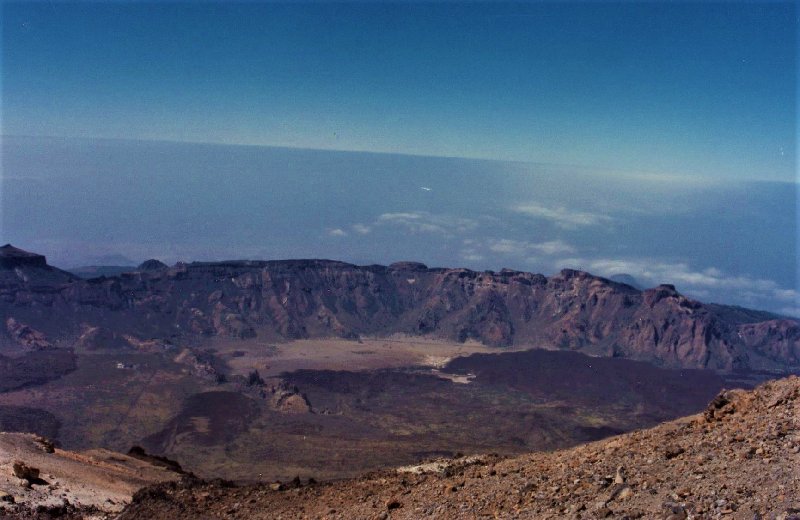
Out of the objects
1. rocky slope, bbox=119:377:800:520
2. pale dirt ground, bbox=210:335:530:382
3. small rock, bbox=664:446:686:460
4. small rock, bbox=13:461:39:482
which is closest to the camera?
rocky slope, bbox=119:377:800:520

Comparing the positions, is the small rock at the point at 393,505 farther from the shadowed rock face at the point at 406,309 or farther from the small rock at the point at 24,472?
the shadowed rock face at the point at 406,309

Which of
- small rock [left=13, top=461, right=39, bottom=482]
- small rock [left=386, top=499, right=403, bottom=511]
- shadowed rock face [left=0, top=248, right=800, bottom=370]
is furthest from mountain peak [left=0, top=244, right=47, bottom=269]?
small rock [left=386, top=499, right=403, bottom=511]

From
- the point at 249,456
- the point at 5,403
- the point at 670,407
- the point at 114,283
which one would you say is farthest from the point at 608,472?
the point at 114,283

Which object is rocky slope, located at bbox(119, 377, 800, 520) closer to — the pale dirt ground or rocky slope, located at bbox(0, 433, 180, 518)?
rocky slope, located at bbox(0, 433, 180, 518)

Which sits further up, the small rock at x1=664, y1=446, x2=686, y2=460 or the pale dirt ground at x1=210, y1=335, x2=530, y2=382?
the small rock at x1=664, y1=446, x2=686, y2=460

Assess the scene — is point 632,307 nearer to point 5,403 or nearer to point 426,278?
point 426,278

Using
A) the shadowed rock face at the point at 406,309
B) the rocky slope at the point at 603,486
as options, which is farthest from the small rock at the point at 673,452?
the shadowed rock face at the point at 406,309
